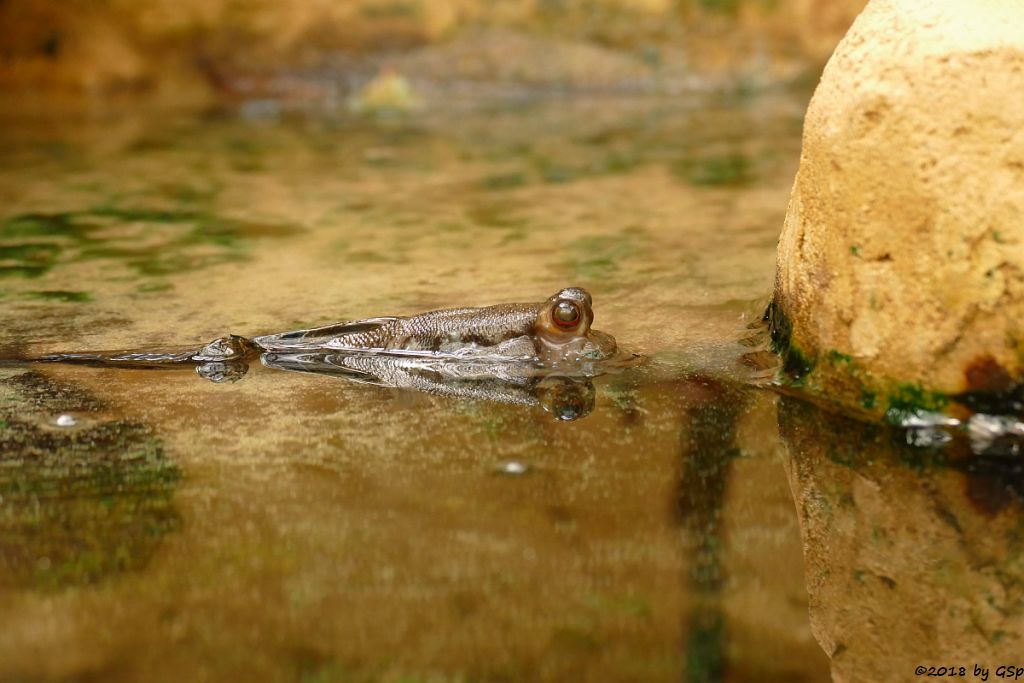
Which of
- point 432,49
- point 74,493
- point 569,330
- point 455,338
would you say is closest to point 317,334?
point 455,338

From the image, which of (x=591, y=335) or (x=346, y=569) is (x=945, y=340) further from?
(x=346, y=569)

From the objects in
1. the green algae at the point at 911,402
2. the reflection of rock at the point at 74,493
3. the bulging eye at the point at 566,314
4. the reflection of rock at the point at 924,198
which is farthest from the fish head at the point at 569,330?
the reflection of rock at the point at 74,493

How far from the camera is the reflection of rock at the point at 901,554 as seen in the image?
1.96 m

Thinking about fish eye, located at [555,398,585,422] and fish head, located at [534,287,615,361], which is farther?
fish head, located at [534,287,615,361]

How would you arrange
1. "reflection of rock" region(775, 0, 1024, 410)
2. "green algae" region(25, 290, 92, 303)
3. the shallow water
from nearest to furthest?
the shallow water
"reflection of rock" region(775, 0, 1024, 410)
"green algae" region(25, 290, 92, 303)

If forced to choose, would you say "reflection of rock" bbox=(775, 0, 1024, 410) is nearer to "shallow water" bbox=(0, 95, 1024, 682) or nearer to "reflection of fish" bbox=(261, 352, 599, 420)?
"shallow water" bbox=(0, 95, 1024, 682)

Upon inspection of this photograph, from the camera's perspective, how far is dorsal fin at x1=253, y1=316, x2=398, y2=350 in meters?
3.45

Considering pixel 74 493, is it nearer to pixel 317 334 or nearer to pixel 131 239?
pixel 317 334

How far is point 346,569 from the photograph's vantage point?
2.18 metres

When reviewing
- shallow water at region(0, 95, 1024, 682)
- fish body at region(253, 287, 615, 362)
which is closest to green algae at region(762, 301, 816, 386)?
shallow water at region(0, 95, 1024, 682)

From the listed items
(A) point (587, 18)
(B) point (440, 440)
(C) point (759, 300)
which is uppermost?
(A) point (587, 18)

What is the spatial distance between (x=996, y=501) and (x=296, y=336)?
1.99m

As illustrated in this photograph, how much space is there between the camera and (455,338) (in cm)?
340

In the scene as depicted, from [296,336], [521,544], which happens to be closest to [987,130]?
[521,544]
